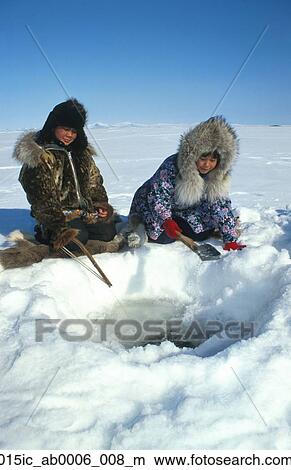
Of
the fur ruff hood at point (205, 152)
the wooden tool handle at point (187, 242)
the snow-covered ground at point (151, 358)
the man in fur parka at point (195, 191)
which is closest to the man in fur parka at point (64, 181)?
the snow-covered ground at point (151, 358)

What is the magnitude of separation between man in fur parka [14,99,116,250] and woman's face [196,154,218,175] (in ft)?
2.70

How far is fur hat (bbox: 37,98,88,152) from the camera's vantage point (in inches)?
107

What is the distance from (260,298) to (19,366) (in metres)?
1.50

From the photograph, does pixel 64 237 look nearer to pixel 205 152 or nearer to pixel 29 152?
pixel 29 152

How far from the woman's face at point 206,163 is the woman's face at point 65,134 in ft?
3.02

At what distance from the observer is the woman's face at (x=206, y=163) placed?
2.84 m

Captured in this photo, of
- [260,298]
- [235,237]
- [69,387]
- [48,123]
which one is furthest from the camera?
[235,237]

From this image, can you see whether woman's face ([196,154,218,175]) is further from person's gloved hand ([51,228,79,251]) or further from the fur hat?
person's gloved hand ([51,228,79,251])

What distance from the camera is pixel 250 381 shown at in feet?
5.35

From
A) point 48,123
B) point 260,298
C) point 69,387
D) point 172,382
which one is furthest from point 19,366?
point 48,123

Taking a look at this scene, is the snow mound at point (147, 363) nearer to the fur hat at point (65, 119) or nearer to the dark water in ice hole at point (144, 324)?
the dark water in ice hole at point (144, 324)

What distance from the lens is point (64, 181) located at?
9.98 ft

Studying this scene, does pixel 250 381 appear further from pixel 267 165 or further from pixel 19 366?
pixel 267 165

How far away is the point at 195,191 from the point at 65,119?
41.1 inches
